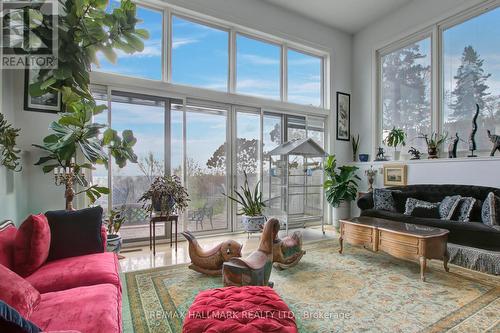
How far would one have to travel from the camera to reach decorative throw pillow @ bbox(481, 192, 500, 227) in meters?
3.27

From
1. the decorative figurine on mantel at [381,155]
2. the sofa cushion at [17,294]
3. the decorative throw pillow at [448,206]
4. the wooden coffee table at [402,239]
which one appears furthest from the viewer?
the decorative figurine on mantel at [381,155]

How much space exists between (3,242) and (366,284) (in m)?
3.15

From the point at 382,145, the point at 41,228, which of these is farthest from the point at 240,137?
the point at 41,228

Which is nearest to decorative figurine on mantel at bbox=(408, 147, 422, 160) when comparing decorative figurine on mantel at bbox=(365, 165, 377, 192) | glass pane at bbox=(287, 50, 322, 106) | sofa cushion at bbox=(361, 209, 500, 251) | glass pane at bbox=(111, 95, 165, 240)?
decorative figurine on mantel at bbox=(365, 165, 377, 192)

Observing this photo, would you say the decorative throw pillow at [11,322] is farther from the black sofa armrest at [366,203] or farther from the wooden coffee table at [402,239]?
the black sofa armrest at [366,203]

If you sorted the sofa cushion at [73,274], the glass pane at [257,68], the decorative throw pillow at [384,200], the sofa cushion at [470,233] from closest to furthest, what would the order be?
the sofa cushion at [73,274] → the sofa cushion at [470,233] → the decorative throw pillow at [384,200] → the glass pane at [257,68]

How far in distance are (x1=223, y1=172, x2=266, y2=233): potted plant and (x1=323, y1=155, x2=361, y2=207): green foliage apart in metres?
1.54

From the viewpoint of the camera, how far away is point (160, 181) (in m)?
3.90

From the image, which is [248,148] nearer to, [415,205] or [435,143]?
[415,205]

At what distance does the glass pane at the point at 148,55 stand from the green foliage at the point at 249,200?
2456mm

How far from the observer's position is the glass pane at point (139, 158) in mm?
4090

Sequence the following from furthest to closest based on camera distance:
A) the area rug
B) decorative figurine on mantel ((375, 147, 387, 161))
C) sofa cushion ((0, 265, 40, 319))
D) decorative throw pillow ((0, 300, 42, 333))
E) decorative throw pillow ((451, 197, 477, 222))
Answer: decorative figurine on mantel ((375, 147, 387, 161))
decorative throw pillow ((451, 197, 477, 222))
the area rug
sofa cushion ((0, 265, 40, 319))
decorative throw pillow ((0, 300, 42, 333))

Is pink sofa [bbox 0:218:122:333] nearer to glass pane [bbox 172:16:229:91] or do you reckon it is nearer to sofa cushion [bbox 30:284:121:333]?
sofa cushion [bbox 30:284:121:333]

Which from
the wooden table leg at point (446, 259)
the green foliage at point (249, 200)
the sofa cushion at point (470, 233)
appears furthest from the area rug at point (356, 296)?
the green foliage at point (249, 200)
